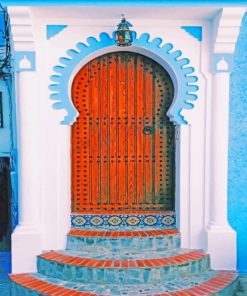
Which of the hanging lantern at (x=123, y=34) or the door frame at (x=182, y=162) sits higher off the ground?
the hanging lantern at (x=123, y=34)

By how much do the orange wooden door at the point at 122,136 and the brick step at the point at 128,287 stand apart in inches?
46.9

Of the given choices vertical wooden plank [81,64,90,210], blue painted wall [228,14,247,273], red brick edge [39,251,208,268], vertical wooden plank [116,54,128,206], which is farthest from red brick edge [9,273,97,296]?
blue painted wall [228,14,247,273]

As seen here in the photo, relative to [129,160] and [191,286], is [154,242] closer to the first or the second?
[191,286]

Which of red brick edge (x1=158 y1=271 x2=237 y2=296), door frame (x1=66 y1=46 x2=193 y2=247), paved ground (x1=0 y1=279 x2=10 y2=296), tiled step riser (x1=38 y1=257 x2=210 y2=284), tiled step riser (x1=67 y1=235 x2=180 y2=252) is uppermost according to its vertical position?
door frame (x1=66 y1=46 x2=193 y2=247)

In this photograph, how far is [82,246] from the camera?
514 cm

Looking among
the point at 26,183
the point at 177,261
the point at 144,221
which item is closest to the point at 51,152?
the point at 26,183

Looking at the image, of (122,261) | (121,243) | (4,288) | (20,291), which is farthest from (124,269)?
(4,288)

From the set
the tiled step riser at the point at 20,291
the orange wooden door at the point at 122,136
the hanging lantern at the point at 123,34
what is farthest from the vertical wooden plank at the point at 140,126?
the tiled step riser at the point at 20,291

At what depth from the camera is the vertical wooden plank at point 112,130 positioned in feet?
18.1

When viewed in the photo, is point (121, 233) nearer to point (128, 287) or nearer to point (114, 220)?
point (114, 220)

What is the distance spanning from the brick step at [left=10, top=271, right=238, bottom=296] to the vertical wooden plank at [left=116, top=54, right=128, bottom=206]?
1416 mm

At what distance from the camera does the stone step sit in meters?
5.09

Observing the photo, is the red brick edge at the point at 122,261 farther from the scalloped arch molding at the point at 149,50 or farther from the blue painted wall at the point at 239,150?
the scalloped arch molding at the point at 149,50

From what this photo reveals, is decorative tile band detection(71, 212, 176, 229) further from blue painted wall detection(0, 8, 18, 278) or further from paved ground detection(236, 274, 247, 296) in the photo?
paved ground detection(236, 274, 247, 296)
